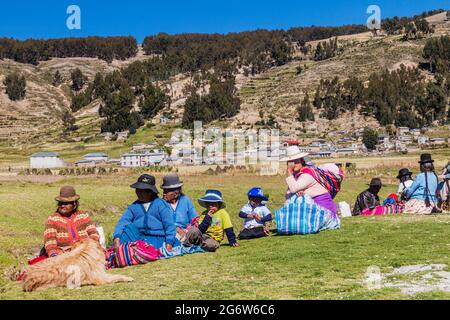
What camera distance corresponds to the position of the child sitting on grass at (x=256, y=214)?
1365 centimetres

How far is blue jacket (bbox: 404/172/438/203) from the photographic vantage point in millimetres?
15820

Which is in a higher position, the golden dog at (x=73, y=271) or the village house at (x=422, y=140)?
the village house at (x=422, y=140)

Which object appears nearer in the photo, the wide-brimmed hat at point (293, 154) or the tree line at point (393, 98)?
the wide-brimmed hat at point (293, 154)

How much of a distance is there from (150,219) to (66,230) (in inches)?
67.9

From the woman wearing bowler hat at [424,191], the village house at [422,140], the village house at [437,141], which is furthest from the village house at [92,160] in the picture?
the woman wearing bowler hat at [424,191]

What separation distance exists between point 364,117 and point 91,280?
128523 mm

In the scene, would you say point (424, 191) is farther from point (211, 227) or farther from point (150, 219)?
point (150, 219)

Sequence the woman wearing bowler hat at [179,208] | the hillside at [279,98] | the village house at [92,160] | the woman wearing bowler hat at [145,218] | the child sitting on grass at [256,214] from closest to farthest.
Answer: the woman wearing bowler hat at [145,218] → the woman wearing bowler hat at [179,208] → the child sitting on grass at [256,214] → the village house at [92,160] → the hillside at [279,98]

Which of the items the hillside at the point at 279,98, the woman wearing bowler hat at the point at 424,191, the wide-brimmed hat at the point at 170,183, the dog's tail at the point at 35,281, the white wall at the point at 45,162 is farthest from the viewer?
the hillside at the point at 279,98

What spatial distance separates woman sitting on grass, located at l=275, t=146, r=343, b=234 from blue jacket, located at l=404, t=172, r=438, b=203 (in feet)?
13.4

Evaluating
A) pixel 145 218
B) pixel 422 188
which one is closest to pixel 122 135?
pixel 422 188

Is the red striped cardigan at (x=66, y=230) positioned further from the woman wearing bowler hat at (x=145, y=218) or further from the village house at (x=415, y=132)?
the village house at (x=415, y=132)

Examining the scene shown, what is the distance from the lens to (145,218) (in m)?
11.0

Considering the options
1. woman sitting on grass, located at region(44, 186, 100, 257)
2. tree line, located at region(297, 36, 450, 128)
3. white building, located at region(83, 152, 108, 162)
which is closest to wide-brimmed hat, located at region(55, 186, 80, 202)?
woman sitting on grass, located at region(44, 186, 100, 257)
